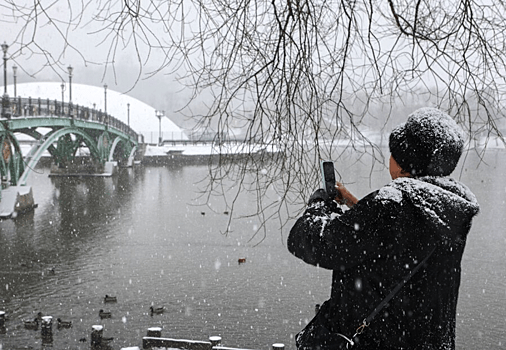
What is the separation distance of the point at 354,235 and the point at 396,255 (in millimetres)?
140

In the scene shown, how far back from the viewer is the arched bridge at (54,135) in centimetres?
2652

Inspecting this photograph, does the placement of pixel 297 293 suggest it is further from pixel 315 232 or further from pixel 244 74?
pixel 315 232

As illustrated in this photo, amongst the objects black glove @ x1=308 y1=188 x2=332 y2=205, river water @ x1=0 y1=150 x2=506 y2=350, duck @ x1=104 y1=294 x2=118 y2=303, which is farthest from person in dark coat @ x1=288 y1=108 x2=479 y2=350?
duck @ x1=104 y1=294 x2=118 y2=303

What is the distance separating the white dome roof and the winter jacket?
95.0 m

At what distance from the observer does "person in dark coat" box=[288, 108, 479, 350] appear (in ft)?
5.45

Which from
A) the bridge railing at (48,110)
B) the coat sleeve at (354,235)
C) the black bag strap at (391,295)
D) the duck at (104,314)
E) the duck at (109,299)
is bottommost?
the duck at (104,314)

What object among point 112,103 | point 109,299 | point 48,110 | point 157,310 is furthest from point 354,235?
point 112,103

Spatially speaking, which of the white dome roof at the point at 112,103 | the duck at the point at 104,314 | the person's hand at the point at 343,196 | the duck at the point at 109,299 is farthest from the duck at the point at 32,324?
the white dome roof at the point at 112,103

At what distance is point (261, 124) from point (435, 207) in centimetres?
145

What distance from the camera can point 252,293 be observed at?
48.4 ft

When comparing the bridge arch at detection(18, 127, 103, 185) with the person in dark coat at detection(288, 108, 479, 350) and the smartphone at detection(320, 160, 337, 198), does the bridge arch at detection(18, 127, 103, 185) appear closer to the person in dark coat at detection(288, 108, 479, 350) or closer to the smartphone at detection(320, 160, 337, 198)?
the smartphone at detection(320, 160, 337, 198)

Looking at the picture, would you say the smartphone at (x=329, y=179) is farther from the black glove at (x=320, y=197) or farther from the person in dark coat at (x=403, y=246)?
the person in dark coat at (x=403, y=246)

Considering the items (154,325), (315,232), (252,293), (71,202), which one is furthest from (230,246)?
(315,232)

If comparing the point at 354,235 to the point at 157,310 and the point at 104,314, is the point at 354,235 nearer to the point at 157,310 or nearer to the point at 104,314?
the point at 157,310
